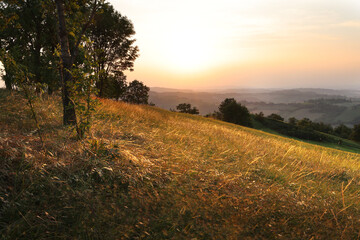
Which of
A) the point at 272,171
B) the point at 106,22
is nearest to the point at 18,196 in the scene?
the point at 272,171

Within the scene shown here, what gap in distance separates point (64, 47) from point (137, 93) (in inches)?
2126

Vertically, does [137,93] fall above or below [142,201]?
above

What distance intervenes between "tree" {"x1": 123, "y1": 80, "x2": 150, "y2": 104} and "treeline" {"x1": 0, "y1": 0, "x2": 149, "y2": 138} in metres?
14.5

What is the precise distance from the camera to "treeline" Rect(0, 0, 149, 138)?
465cm

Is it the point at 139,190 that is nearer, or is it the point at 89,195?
the point at 89,195

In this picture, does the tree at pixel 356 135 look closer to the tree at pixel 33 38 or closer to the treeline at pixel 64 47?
the treeline at pixel 64 47

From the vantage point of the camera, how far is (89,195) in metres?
2.89

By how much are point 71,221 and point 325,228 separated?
12.3 ft

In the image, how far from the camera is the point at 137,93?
191ft

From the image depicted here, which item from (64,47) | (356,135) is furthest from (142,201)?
(356,135)

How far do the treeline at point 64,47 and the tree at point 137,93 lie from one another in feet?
47.7

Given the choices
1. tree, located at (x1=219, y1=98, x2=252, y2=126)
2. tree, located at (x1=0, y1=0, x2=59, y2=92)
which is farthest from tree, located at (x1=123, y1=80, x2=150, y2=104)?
tree, located at (x1=0, y1=0, x2=59, y2=92)

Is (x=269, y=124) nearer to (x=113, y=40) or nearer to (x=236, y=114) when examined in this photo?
(x=236, y=114)

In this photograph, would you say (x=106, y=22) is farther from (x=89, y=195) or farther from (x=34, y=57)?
(x=89, y=195)
